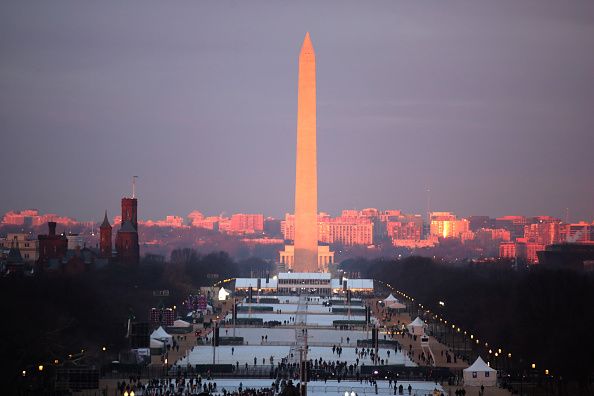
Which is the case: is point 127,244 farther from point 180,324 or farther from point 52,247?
point 180,324

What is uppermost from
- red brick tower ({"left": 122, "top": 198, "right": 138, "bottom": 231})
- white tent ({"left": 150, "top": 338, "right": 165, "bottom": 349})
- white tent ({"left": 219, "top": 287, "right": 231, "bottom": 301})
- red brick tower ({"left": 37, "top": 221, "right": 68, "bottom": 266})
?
red brick tower ({"left": 122, "top": 198, "right": 138, "bottom": 231})

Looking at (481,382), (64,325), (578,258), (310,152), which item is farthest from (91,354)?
(578,258)

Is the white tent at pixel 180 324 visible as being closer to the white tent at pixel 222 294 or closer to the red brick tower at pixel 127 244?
the white tent at pixel 222 294

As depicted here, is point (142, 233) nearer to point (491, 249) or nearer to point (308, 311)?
point (491, 249)

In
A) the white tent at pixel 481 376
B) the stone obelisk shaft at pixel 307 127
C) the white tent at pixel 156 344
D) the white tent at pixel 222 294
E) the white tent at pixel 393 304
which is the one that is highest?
the stone obelisk shaft at pixel 307 127

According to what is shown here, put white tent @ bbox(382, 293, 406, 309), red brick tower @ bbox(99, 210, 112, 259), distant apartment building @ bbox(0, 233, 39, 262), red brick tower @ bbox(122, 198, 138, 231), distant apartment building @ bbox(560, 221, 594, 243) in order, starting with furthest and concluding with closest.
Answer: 1. distant apartment building @ bbox(560, 221, 594, 243)
2. distant apartment building @ bbox(0, 233, 39, 262)
3. red brick tower @ bbox(122, 198, 138, 231)
4. red brick tower @ bbox(99, 210, 112, 259)
5. white tent @ bbox(382, 293, 406, 309)

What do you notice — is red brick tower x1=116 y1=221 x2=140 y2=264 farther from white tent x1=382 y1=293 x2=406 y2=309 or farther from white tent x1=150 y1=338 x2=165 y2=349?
white tent x1=150 y1=338 x2=165 y2=349

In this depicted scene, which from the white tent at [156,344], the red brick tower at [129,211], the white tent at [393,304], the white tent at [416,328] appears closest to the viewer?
the white tent at [156,344]

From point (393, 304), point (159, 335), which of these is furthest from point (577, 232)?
point (159, 335)

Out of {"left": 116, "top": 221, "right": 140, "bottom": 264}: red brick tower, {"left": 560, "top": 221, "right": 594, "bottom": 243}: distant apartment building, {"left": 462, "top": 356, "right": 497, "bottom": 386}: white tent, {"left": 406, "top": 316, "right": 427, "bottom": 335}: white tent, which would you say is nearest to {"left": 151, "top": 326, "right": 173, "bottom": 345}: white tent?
{"left": 406, "top": 316, "right": 427, "bottom": 335}: white tent

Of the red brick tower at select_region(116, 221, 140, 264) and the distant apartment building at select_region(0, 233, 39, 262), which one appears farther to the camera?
the distant apartment building at select_region(0, 233, 39, 262)

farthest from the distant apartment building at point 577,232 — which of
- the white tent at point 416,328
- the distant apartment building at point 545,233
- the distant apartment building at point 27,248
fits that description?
the white tent at point 416,328

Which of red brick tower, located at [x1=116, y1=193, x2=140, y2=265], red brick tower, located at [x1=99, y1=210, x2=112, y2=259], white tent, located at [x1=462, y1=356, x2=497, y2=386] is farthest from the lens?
red brick tower, located at [x1=99, y1=210, x2=112, y2=259]

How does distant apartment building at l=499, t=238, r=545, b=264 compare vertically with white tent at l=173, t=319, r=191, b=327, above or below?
above
